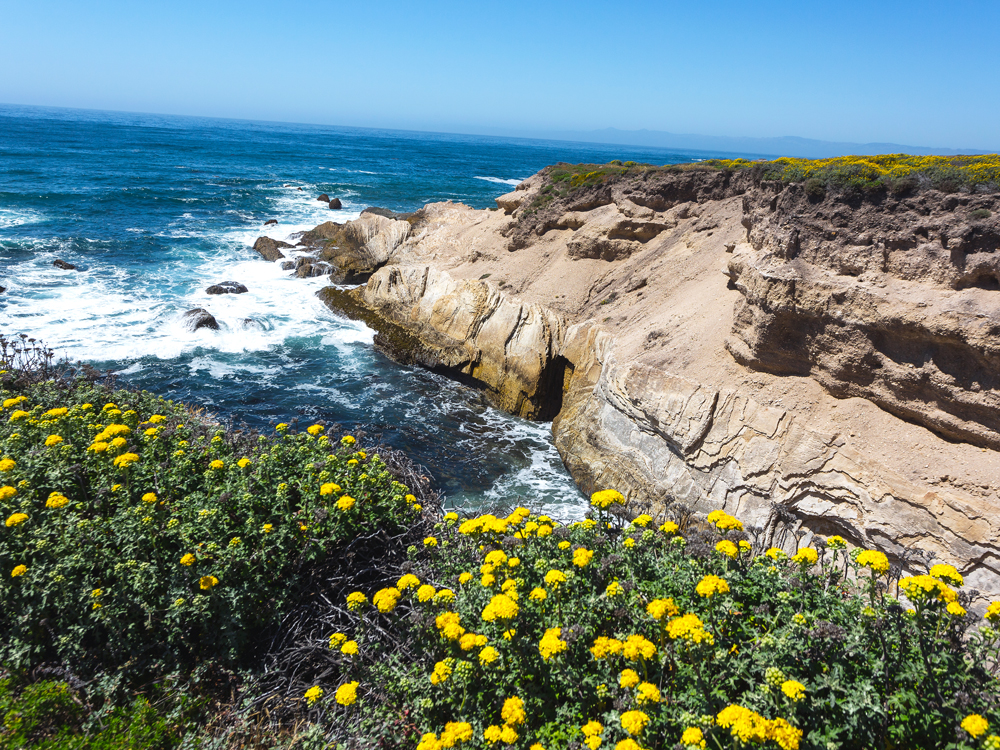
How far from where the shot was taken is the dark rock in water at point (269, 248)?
24922 mm

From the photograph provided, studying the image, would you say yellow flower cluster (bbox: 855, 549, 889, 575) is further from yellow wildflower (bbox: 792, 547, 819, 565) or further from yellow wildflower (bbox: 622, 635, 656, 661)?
yellow wildflower (bbox: 622, 635, 656, 661)

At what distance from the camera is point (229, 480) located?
491 cm

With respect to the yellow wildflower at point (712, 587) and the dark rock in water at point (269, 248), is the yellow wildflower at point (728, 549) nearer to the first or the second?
the yellow wildflower at point (712, 587)

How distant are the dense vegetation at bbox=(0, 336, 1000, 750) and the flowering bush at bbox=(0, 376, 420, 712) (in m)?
0.02

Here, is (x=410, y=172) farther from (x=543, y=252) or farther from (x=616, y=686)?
(x=616, y=686)

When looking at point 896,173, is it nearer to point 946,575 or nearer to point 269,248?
point 946,575

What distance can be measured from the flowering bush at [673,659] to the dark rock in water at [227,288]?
19.2m

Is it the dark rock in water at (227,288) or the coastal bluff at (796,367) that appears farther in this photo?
the dark rock in water at (227,288)

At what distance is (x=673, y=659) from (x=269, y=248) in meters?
26.4

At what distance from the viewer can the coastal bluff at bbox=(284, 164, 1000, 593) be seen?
704 centimetres

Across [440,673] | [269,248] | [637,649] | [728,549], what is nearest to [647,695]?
[637,649]

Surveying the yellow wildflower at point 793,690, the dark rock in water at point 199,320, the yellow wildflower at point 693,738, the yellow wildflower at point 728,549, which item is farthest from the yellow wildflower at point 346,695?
the dark rock in water at point 199,320

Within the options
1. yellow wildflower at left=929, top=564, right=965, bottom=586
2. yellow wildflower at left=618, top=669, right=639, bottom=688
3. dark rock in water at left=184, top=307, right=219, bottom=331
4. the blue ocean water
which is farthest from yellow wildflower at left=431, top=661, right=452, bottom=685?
dark rock in water at left=184, top=307, right=219, bottom=331

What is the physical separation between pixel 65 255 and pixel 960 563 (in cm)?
3046
